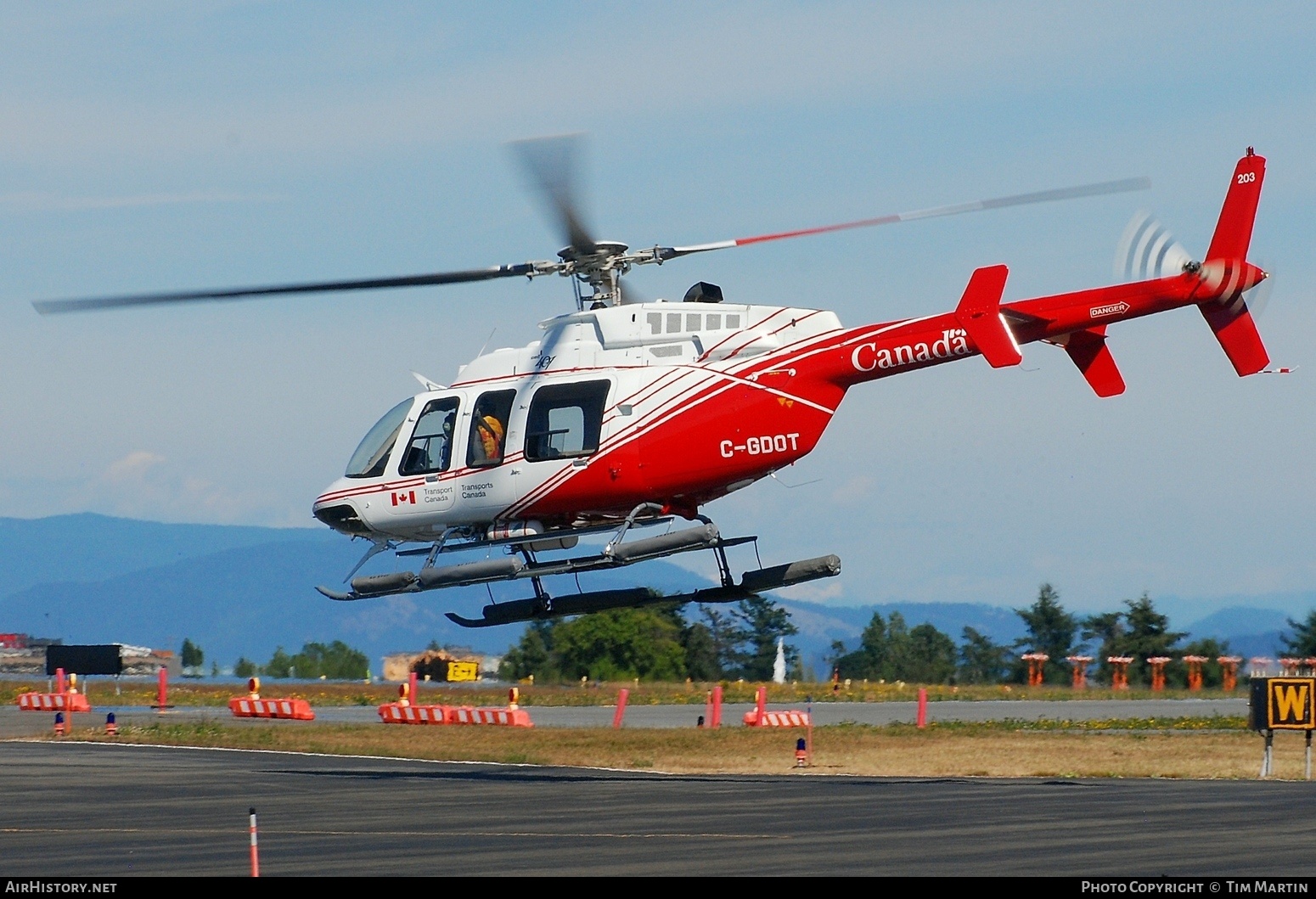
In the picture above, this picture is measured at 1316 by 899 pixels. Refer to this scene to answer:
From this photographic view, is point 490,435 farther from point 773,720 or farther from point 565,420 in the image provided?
point 773,720

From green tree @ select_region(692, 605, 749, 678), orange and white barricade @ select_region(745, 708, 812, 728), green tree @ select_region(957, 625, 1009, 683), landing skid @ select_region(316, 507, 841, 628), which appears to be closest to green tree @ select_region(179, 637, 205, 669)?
green tree @ select_region(692, 605, 749, 678)

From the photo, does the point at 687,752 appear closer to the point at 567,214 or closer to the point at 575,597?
the point at 575,597

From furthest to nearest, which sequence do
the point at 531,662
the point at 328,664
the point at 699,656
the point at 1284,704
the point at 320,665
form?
1. the point at 320,665
2. the point at 328,664
3. the point at 699,656
4. the point at 531,662
5. the point at 1284,704

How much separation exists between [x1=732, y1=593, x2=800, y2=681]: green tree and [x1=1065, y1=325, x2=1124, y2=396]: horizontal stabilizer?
63.4 metres

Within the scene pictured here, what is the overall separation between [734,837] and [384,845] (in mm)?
3501

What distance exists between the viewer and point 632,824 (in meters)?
19.0

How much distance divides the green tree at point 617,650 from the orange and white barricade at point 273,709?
28.5 meters

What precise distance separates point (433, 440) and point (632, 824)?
9.04 m

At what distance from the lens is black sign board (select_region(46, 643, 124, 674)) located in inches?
2478

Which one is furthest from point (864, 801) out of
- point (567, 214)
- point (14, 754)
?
point (14, 754)

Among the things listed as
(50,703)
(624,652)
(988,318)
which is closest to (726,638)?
(624,652)

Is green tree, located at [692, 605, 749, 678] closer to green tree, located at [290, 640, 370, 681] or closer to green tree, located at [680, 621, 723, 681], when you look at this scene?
green tree, located at [680, 621, 723, 681]
